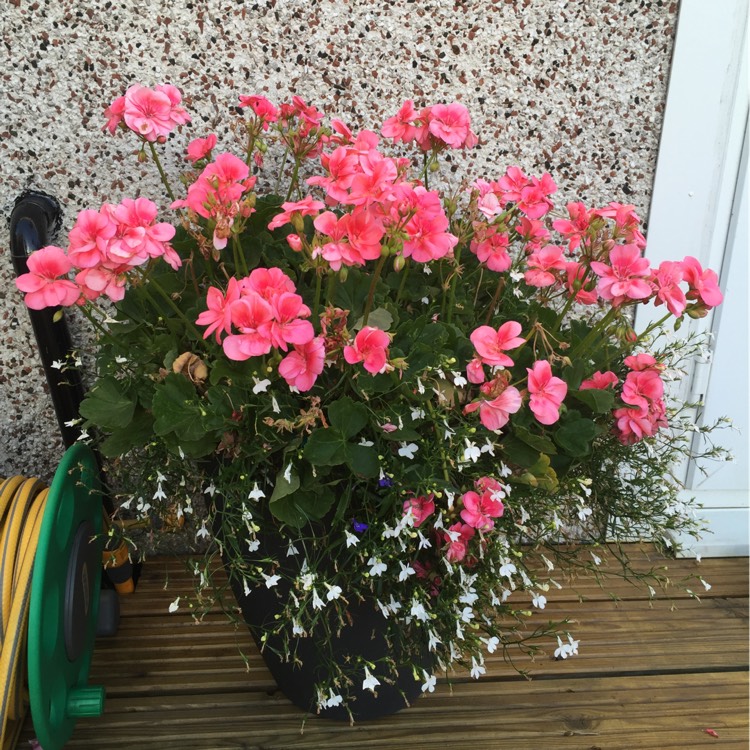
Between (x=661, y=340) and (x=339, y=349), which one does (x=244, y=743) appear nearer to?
(x=339, y=349)

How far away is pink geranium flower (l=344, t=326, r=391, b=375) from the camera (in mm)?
916

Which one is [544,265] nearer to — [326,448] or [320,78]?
[326,448]

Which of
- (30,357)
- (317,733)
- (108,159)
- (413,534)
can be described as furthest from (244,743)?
(108,159)

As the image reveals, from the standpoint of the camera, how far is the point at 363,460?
100 cm

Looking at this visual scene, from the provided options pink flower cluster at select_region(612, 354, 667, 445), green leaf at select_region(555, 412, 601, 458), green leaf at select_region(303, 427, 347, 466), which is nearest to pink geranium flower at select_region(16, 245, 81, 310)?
green leaf at select_region(303, 427, 347, 466)

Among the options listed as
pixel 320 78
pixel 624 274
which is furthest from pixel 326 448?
pixel 320 78

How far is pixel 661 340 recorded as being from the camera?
A: 176cm

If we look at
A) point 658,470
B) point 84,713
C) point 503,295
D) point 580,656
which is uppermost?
point 503,295

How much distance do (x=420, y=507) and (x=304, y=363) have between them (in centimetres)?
27

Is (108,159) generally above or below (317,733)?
above

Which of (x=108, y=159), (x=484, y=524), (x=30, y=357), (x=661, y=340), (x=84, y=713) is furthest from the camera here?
(x=661, y=340)

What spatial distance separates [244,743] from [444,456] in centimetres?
73

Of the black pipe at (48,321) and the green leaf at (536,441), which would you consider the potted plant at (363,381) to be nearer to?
the green leaf at (536,441)

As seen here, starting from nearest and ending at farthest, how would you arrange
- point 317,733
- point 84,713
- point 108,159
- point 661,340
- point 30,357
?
point 84,713
point 317,733
point 108,159
point 30,357
point 661,340
